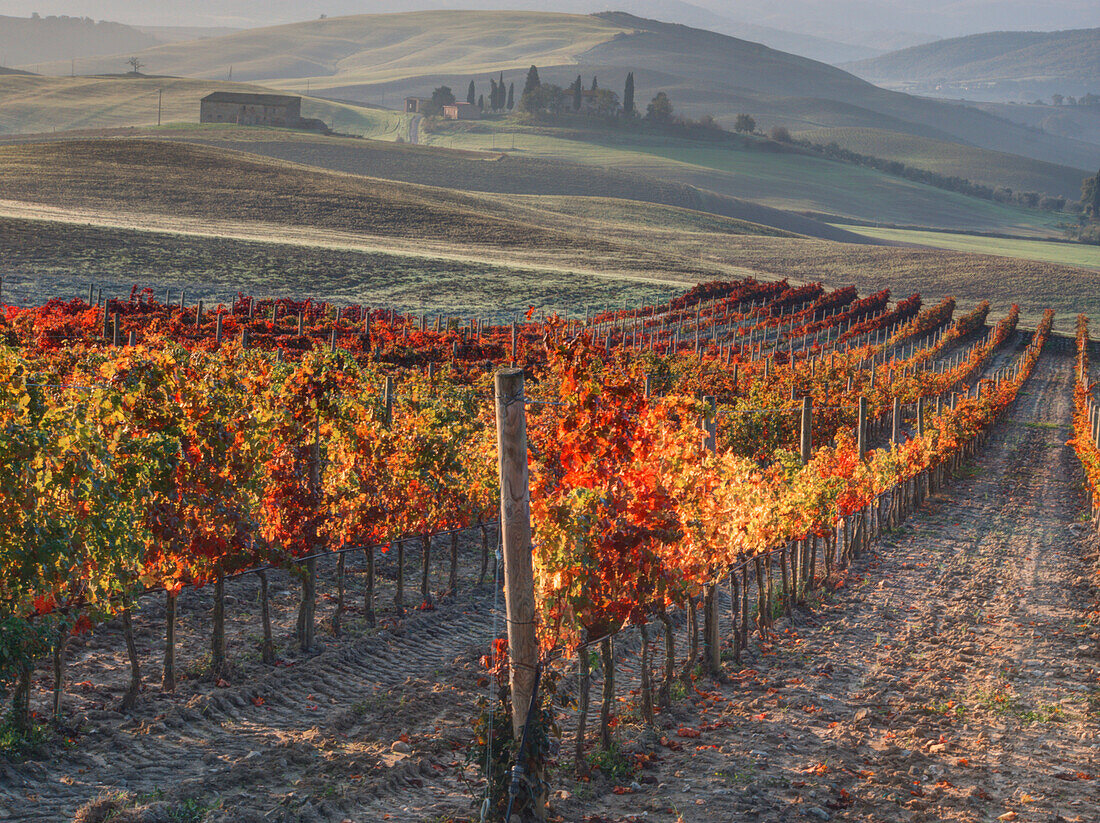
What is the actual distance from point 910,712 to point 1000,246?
182409mm

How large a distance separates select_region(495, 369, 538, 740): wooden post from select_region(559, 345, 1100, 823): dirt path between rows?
5.08ft

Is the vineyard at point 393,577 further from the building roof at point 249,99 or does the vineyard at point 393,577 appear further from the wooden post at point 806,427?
the building roof at point 249,99

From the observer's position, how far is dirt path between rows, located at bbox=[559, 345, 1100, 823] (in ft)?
30.3

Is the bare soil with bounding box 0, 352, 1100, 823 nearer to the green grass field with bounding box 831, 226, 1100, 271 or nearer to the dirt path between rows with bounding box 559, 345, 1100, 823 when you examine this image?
the dirt path between rows with bounding box 559, 345, 1100, 823

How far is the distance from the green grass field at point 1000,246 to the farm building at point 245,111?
106 metres

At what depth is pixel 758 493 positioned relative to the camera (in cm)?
1458

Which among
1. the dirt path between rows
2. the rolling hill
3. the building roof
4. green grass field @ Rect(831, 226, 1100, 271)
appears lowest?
the dirt path between rows

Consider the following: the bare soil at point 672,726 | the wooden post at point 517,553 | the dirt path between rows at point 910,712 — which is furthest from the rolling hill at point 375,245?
the wooden post at point 517,553

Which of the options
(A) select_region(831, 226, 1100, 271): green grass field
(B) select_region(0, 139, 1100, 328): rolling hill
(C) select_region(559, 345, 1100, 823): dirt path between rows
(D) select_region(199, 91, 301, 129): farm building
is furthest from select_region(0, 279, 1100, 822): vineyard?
(D) select_region(199, 91, 301, 129): farm building

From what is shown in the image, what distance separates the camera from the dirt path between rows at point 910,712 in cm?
924

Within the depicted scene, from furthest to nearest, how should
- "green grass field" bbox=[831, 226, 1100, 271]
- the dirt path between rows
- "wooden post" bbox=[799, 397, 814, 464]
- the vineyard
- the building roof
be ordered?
the building roof < "green grass field" bbox=[831, 226, 1100, 271] < "wooden post" bbox=[799, 397, 814, 464] < the dirt path between rows < the vineyard

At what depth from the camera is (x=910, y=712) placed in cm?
1182

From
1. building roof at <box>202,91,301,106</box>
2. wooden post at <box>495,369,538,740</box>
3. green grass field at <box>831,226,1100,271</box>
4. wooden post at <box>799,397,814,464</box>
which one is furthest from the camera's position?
building roof at <box>202,91,301,106</box>

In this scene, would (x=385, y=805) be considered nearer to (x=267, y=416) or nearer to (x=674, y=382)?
(x=267, y=416)
